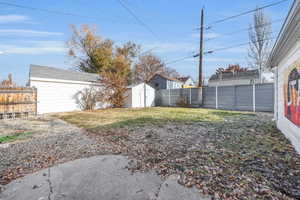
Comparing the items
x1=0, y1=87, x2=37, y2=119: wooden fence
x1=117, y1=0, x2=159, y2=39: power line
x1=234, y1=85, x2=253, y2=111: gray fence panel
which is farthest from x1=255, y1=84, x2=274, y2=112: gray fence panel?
x1=0, y1=87, x2=37, y2=119: wooden fence

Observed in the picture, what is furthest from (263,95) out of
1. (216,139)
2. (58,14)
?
(58,14)

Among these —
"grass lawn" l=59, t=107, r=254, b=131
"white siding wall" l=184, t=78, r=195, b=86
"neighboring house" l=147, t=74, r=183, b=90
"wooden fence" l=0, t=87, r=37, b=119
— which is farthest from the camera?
"white siding wall" l=184, t=78, r=195, b=86

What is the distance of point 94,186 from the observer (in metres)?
1.80

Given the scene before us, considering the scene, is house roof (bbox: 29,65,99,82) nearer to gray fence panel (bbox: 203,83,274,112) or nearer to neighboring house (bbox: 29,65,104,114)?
neighboring house (bbox: 29,65,104,114)

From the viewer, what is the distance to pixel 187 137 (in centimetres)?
378

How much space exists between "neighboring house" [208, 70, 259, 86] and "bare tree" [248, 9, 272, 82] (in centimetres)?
398

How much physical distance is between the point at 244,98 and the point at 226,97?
43.6 inches

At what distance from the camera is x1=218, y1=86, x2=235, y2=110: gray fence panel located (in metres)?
9.88

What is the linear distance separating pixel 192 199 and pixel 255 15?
17722 mm

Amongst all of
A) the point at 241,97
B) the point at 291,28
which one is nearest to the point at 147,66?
the point at 241,97

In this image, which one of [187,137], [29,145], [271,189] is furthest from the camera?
[187,137]

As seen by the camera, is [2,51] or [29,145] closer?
[29,145]

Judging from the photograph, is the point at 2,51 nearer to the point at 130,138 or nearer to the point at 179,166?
the point at 130,138

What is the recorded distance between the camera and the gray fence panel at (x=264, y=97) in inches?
323
